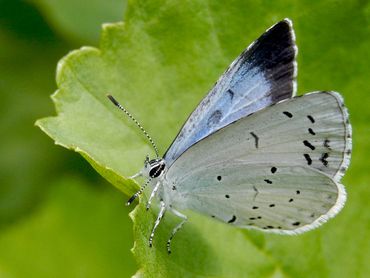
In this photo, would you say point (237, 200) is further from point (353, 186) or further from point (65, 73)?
point (65, 73)

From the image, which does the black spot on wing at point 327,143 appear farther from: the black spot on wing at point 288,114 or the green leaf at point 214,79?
the green leaf at point 214,79

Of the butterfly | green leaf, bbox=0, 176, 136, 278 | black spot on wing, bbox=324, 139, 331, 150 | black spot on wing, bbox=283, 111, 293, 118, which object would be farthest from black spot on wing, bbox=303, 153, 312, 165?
green leaf, bbox=0, 176, 136, 278

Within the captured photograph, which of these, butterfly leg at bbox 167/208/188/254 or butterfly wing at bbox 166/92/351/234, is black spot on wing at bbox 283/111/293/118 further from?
butterfly leg at bbox 167/208/188/254

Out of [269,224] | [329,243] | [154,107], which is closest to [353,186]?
[329,243]

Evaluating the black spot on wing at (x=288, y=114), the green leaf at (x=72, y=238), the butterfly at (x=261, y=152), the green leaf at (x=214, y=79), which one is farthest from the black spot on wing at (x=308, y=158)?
the green leaf at (x=72, y=238)

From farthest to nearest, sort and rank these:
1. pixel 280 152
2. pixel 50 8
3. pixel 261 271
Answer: pixel 50 8 < pixel 261 271 < pixel 280 152

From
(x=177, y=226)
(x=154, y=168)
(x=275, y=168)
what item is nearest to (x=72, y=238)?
(x=177, y=226)
